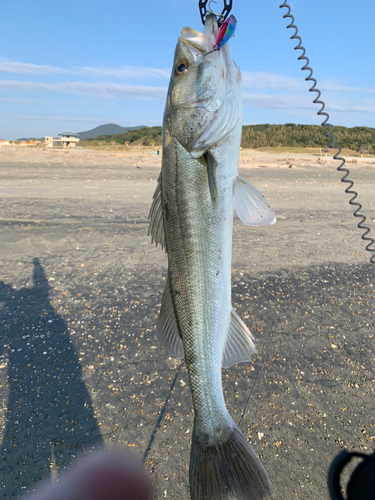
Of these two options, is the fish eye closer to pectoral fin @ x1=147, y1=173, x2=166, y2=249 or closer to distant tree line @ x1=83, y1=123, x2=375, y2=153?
pectoral fin @ x1=147, y1=173, x2=166, y2=249

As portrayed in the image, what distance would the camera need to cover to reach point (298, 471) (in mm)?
2738

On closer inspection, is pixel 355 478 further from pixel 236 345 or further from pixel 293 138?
pixel 293 138

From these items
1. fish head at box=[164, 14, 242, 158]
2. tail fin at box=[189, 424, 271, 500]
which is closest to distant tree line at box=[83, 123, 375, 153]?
fish head at box=[164, 14, 242, 158]

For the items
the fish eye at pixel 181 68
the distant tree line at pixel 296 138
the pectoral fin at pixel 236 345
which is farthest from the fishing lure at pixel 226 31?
the distant tree line at pixel 296 138

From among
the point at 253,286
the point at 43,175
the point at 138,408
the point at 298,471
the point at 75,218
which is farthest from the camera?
the point at 43,175

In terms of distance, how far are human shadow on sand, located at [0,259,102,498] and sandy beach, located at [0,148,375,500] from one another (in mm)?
11

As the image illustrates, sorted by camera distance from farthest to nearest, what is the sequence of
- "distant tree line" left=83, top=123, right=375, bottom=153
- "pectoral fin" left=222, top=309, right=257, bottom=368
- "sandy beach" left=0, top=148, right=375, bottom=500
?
1. "distant tree line" left=83, top=123, right=375, bottom=153
2. "sandy beach" left=0, top=148, right=375, bottom=500
3. "pectoral fin" left=222, top=309, right=257, bottom=368

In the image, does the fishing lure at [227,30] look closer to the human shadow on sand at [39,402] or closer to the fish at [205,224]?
the fish at [205,224]

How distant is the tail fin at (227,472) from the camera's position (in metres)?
1.78

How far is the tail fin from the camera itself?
1.78 metres

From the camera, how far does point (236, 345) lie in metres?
2.02

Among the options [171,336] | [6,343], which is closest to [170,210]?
[171,336]

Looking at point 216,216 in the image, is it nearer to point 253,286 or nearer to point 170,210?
point 170,210

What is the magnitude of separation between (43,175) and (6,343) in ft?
40.6
